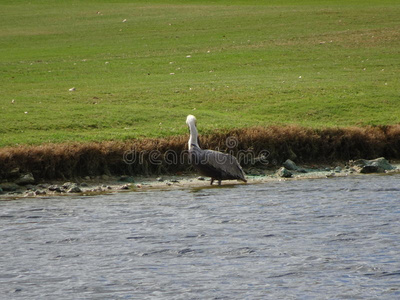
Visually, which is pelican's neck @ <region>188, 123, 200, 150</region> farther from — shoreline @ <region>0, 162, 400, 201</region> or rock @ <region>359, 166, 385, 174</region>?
rock @ <region>359, 166, 385, 174</region>

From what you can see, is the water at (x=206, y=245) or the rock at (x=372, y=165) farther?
the rock at (x=372, y=165)

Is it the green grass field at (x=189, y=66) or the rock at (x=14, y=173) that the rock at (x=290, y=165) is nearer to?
the green grass field at (x=189, y=66)

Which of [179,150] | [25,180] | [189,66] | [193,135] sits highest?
[189,66]

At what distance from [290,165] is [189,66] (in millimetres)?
18511

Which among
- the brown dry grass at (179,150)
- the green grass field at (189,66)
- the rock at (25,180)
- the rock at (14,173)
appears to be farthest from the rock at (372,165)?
the rock at (14,173)

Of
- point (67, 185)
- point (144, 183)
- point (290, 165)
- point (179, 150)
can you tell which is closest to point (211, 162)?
point (144, 183)

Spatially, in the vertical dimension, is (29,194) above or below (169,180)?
above

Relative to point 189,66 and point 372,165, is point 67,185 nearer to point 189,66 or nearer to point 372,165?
point 372,165

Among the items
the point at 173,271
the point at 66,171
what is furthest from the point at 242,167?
the point at 173,271

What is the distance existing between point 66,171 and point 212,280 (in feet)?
27.0

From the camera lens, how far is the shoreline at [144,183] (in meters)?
17.5

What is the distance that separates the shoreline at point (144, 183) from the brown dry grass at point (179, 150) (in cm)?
36

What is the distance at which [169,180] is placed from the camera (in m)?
19.1

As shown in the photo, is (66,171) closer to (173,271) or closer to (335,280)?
(173,271)
